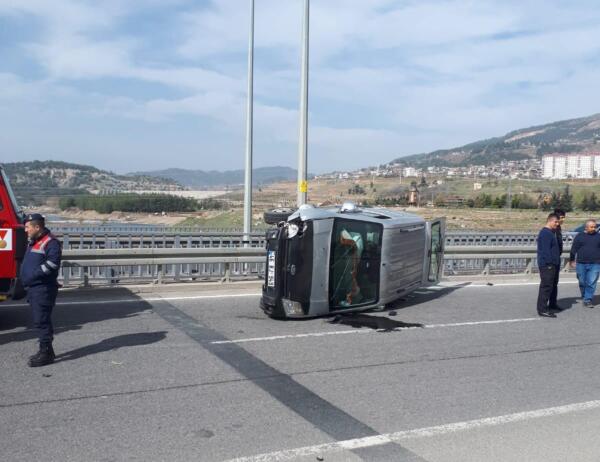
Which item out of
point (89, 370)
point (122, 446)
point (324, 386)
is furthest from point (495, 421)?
point (89, 370)

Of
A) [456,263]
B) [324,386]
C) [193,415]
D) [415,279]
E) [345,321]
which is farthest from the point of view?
[456,263]

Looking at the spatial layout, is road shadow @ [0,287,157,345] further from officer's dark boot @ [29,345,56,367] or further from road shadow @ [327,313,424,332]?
road shadow @ [327,313,424,332]

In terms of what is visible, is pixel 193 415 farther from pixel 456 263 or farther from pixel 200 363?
pixel 456 263

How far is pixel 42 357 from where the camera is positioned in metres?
7.02

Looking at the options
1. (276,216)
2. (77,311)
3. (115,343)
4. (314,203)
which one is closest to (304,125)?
(314,203)

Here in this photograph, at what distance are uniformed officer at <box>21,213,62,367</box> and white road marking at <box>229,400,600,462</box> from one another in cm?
314

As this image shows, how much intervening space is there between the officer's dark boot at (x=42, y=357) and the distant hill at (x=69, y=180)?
6.28m

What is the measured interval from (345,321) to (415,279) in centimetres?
198

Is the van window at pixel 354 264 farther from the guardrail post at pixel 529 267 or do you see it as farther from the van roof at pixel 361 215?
the guardrail post at pixel 529 267

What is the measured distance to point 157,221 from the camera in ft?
54.2

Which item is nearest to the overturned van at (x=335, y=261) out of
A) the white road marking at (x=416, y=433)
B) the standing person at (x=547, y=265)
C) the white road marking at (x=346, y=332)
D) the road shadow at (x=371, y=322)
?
the road shadow at (x=371, y=322)

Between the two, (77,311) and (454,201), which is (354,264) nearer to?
(77,311)

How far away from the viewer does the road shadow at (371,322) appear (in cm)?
969

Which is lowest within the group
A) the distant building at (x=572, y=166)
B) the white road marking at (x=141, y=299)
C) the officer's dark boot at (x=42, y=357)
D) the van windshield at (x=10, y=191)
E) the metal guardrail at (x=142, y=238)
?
the white road marking at (x=141, y=299)
